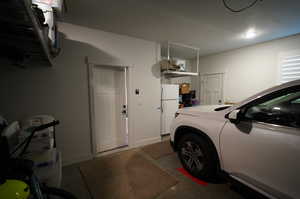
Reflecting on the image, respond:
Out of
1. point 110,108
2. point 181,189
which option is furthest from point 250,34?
point 110,108

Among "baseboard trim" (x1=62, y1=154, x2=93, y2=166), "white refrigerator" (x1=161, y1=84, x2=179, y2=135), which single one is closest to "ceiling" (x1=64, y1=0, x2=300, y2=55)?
"white refrigerator" (x1=161, y1=84, x2=179, y2=135)

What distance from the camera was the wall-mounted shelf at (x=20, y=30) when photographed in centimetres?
83

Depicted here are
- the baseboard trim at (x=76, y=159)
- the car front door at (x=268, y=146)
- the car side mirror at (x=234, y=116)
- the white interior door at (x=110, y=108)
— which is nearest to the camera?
the car front door at (x=268, y=146)

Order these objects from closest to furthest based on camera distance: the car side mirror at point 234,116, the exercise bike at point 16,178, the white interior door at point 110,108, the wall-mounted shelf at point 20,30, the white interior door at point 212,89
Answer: the exercise bike at point 16,178 < the wall-mounted shelf at point 20,30 < the car side mirror at point 234,116 < the white interior door at point 110,108 < the white interior door at point 212,89

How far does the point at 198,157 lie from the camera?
74.8 inches

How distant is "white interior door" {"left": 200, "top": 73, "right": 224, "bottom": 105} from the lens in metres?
4.61

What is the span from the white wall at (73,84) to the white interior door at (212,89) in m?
2.98

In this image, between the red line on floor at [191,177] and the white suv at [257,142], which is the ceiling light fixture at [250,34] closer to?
the white suv at [257,142]

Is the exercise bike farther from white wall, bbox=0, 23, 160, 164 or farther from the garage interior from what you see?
white wall, bbox=0, 23, 160, 164

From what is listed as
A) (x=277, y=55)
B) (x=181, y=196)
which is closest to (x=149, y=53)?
(x=181, y=196)

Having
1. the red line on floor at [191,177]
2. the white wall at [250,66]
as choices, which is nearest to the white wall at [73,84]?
the red line on floor at [191,177]

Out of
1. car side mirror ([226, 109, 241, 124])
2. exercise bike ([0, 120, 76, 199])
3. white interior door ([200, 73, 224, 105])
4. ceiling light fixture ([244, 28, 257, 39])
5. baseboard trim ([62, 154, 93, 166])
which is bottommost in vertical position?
baseboard trim ([62, 154, 93, 166])

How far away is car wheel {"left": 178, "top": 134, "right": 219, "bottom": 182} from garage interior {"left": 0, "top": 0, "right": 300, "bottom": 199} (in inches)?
7.6

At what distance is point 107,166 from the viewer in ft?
7.93
